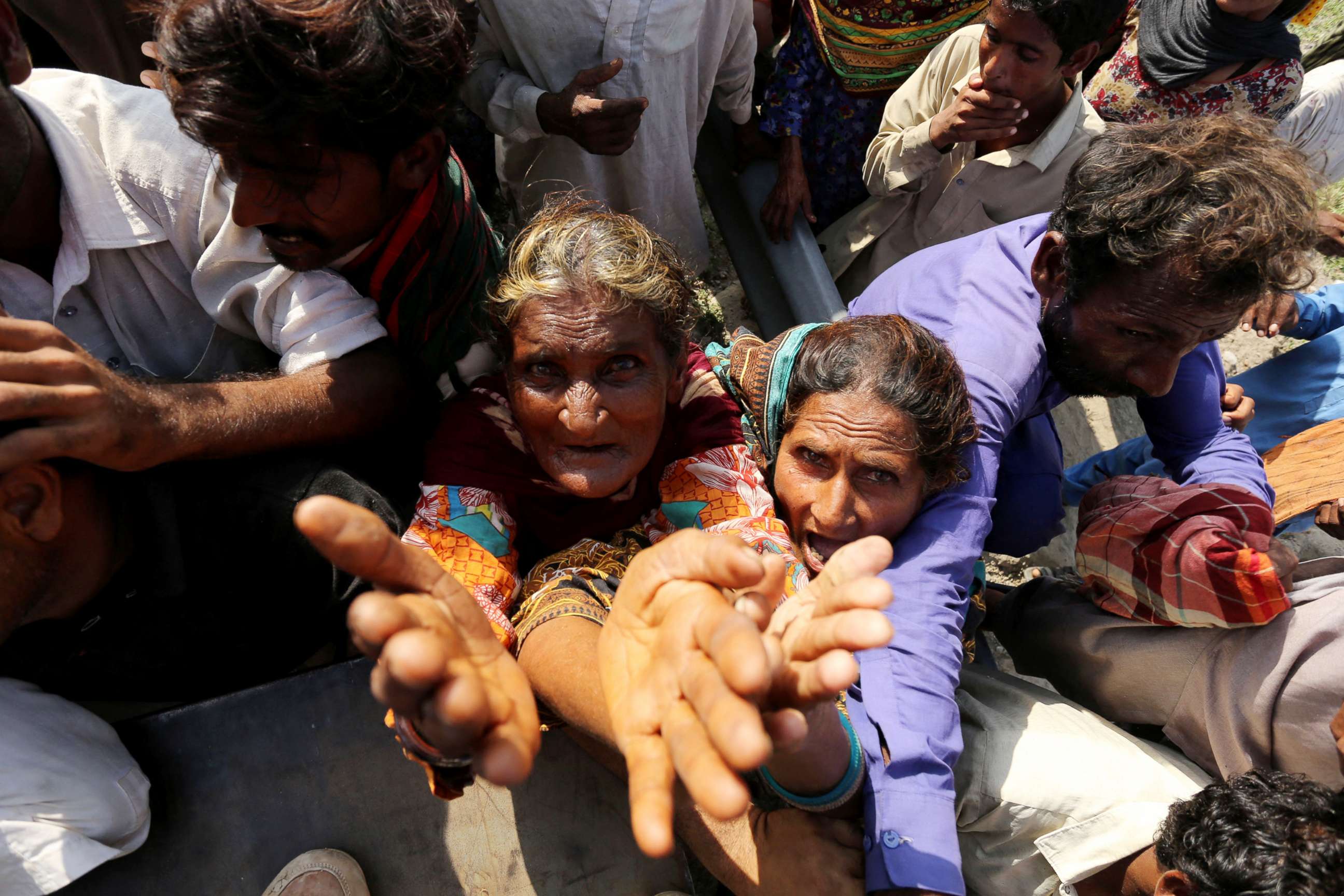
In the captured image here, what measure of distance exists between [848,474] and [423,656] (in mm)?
1331

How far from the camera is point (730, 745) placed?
3.37 feet

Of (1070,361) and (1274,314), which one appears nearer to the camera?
(1070,361)

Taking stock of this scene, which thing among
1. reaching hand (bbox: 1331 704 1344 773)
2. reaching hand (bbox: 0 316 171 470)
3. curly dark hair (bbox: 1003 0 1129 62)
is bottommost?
reaching hand (bbox: 1331 704 1344 773)

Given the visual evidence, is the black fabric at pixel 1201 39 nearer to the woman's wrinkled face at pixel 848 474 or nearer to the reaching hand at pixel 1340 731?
the woman's wrinkled face at pixel 848 474

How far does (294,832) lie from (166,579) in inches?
29.5

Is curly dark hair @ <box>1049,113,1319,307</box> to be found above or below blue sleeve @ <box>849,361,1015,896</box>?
above

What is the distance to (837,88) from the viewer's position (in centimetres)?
A: 346

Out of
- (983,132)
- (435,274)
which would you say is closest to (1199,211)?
(983,132)

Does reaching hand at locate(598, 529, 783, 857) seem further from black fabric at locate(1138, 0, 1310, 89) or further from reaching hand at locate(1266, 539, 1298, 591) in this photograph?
black fabric at locate(1138, 0, 1310, 89)

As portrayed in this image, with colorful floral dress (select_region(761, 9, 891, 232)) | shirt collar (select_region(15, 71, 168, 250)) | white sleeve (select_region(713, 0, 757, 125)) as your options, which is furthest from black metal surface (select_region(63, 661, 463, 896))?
colorful floral dress (select_region(761, 9, 891, 232))

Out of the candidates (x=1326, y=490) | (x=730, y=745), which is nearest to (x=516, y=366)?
(x=730, y=745)

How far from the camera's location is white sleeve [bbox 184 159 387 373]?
1972mm

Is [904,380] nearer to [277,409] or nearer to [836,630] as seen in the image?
[836,630]

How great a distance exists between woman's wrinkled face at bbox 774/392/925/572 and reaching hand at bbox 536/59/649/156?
4.20 feet
